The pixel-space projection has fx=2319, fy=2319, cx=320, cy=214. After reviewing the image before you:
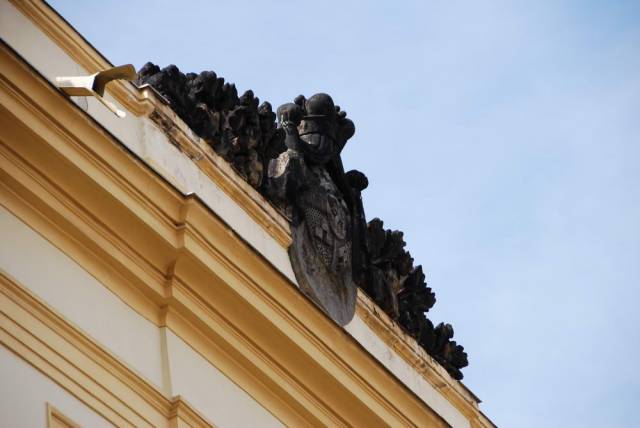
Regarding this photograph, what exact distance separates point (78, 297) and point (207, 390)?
1465 mm

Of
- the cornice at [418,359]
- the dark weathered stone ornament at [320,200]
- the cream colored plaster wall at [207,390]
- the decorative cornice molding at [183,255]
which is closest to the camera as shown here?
the decorative cornice molding at [183,255]

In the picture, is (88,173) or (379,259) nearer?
(88,173)

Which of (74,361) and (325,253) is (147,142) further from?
(74,361)

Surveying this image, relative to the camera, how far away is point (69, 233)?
1631 centimetres

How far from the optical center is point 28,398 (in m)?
15.2

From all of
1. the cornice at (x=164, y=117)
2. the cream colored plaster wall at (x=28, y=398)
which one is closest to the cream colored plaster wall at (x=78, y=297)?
the cream colored plaster wall at (x=28, y=398)

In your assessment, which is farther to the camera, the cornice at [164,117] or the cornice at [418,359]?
the cornice at [418,359]

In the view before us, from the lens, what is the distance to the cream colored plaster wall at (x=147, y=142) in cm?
1684

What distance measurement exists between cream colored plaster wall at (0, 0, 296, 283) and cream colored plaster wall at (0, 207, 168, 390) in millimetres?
1174

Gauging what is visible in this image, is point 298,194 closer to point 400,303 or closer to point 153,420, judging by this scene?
point 400,303

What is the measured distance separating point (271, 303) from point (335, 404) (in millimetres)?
1213

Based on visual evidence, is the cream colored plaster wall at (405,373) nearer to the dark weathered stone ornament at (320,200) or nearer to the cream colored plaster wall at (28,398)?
the dark weathered stone ornament at (320,200)

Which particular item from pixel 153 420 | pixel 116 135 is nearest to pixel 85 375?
pixel 153 420

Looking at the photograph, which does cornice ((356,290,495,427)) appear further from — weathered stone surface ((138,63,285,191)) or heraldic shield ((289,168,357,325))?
weathered stone surface ((138,63,285,191))
